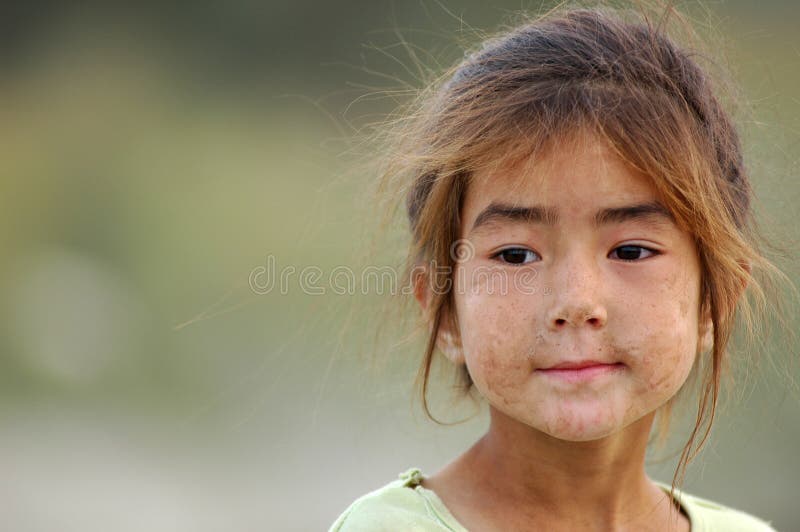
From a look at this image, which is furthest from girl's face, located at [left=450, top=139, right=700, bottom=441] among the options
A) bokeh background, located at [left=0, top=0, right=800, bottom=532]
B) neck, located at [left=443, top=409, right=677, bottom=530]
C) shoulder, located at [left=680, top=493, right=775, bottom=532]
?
bokeh background, located at [left=0, top=0, right=800, bottom=532]

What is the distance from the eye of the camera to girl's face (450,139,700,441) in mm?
1507

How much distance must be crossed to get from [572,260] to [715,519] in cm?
64

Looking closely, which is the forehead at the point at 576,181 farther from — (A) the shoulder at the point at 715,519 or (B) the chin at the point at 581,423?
(A) the shoulder at the point at 715,519

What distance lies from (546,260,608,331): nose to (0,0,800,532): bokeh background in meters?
2.25

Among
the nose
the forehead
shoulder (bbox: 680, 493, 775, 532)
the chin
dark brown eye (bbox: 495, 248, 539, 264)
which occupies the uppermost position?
the forehead

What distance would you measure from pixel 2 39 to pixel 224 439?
7.22 feet

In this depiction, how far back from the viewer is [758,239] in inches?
72.1

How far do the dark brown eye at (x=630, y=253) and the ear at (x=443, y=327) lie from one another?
0.35 m

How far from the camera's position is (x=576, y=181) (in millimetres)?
1535

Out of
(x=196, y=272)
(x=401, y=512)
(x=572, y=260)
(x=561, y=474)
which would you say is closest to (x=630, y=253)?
(x=572, y=260)

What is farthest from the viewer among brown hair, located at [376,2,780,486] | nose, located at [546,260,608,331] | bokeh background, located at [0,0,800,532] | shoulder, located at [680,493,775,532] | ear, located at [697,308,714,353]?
bokeh background, located at [0,0,800,532]

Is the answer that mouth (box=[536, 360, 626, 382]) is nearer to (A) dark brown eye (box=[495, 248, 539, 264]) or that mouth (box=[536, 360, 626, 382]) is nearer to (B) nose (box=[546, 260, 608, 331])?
(B) nose (box=[546, 260, 608, 331])

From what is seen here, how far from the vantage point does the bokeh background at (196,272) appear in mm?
4012

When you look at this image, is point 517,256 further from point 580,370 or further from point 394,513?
point 394,513
